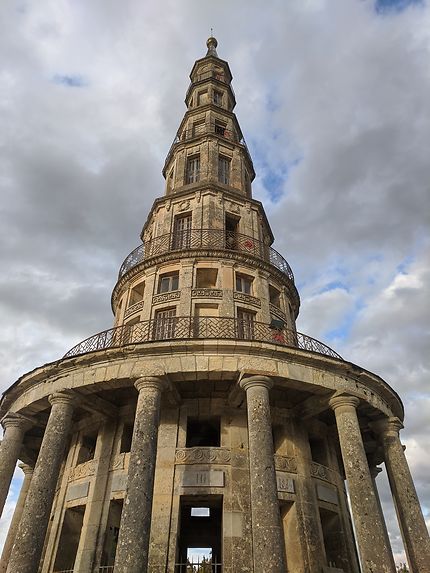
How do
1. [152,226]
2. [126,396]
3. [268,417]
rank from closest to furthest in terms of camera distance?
[268,417]
[126,396]
[152,226]

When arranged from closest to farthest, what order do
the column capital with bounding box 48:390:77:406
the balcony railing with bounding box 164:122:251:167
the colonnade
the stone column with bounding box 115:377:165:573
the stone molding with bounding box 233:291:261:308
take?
the stone column with bounding box 115:377:165:573 < the colonnade < the column capital with bounding box 48:390:77:406 < the stone molding with bounding box 233:291:261:308 < the balcony railing with bounding box 164:122:251:167

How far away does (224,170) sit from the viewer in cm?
3067

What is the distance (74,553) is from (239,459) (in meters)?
8.08

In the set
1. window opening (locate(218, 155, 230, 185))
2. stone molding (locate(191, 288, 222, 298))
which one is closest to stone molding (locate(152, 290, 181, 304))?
stone molding (locate(191, 288, 222, 298))

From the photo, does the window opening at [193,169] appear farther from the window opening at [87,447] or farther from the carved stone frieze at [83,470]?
the carved stone frieze at [83,470]

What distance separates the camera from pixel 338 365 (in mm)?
17469

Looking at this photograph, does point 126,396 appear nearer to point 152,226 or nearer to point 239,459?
point 239,459

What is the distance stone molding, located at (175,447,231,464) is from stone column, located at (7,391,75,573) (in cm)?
444

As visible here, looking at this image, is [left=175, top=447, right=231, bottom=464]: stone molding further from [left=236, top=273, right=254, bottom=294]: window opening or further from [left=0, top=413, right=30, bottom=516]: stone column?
[left=236, top=273, right=254, bottom=294]: window opening

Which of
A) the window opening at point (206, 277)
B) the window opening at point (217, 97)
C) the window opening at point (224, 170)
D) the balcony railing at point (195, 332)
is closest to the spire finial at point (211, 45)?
the window opening at point (217, 97)

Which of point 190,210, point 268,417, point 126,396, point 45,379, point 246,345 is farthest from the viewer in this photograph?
point 190,210

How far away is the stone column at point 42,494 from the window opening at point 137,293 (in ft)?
27.0

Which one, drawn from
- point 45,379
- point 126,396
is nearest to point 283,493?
point 126,396

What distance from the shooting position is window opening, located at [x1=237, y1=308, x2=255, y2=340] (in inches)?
827
